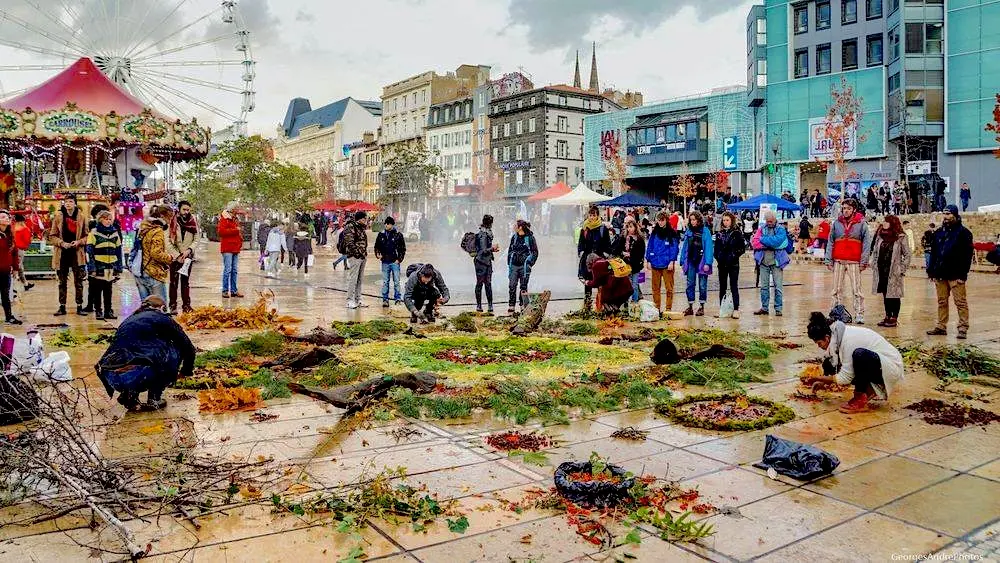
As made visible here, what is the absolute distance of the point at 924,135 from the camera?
43.3 meters

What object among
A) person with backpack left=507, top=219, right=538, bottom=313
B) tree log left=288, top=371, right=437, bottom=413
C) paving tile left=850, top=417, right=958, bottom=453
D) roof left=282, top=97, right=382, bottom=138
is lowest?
paving tile left=850, top=417, right=958, bottom=453

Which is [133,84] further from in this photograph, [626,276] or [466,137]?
[466,137]

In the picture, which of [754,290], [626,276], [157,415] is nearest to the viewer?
[157,415]

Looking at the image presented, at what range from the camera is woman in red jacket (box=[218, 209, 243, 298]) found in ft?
52.1

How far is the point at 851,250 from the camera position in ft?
40.2

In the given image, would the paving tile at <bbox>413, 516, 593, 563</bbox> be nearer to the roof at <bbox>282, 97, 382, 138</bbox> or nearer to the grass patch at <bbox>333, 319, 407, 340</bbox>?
the grass patch at <bbox>333, 319, 407, 340</bbox>

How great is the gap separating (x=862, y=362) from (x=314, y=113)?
130 metres

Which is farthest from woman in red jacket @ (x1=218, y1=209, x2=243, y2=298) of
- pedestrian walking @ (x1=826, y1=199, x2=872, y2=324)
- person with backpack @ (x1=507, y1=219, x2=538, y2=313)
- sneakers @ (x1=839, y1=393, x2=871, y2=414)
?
sneakers @ (x1=839, y1=393, x2=871, y2=414)

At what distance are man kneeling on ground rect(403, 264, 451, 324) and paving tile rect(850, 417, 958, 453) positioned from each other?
7.17 meters

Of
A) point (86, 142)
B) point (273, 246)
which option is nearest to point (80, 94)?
point (86, 142)

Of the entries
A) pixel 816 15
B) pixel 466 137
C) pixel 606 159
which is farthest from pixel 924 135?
pixel 466 137

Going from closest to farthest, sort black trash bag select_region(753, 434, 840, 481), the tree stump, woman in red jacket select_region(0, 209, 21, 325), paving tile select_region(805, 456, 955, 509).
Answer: paving tile select_region(805, 456, 955, 509), black trash bag select_region(753, 434, 840, 481), the tree stump, woman in red jacket select_region(0, 209, 21, 325)

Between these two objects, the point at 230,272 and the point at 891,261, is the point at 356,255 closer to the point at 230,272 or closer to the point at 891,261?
the point at 230,272

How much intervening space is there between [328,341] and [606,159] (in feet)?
189
